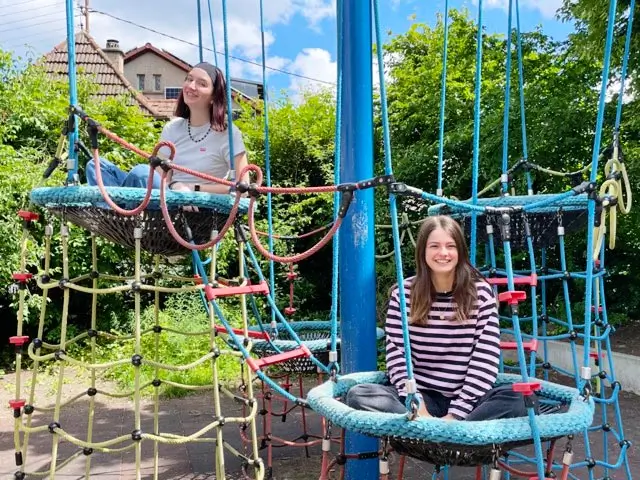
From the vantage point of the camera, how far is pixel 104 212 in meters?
2.16

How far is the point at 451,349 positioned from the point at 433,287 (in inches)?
7.8

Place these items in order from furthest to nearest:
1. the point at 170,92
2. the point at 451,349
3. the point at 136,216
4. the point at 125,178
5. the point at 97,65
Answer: the point at 170,92, the point at 97,65, the point at 125,178, the point at 136,216, the point at 451,349

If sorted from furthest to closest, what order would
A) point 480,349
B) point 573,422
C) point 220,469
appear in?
point 220,469 < point 480,349 < point 573,422

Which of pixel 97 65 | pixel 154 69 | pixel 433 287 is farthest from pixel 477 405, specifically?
pixel 154 69

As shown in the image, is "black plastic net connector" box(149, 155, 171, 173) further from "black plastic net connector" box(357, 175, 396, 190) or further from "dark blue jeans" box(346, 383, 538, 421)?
"dark blue jeans" box(346, 383, 538, 421)

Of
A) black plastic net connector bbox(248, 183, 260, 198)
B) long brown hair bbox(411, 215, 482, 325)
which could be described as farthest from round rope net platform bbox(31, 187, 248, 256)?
long brown hair bbox(411, 215, 482, 325)

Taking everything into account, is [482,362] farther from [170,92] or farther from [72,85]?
[170,92]

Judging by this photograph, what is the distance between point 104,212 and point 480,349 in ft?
4.18

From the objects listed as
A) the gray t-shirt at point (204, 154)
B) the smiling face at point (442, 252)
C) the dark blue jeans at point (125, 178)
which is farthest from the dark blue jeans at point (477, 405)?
the gray t-shirt at point (204, 154)

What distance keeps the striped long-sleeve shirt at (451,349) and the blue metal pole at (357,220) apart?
0.41 m

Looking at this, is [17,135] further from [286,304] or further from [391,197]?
[391,197]

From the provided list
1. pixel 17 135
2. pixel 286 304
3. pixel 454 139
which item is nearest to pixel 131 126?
pixel 17 135

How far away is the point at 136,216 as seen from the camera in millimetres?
2186

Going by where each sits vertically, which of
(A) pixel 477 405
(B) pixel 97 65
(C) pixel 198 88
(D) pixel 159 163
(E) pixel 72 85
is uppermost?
(B) pixel 97 65
